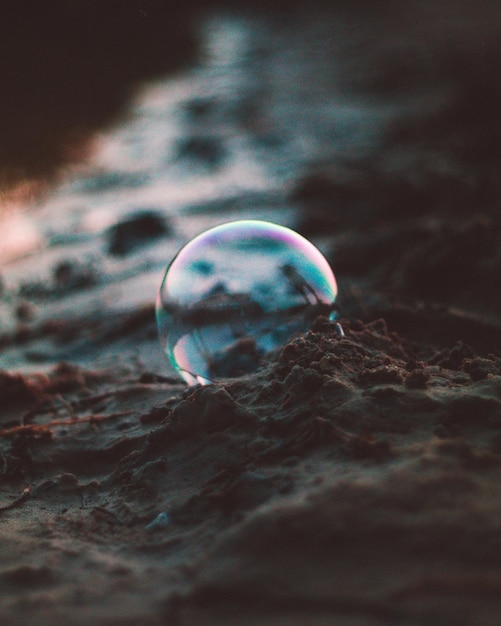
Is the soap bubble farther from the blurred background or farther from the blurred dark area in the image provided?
the blurred dark area

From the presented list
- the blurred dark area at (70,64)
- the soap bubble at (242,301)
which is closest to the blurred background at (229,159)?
the blurred dark area at (70,64)

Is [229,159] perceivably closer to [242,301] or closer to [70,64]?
[242,301]

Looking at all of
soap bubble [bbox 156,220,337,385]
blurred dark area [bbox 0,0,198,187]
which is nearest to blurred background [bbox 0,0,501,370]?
blurred dark area [bbox 0,0,198,187]

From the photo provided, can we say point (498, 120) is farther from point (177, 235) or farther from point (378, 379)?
point (378, 379)

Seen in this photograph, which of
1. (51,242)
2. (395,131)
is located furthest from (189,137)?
(51,242)

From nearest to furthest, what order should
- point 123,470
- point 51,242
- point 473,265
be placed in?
point 123,470
point 473,265
point 51,242

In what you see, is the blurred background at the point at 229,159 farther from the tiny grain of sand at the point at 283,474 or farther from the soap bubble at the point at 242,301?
the soap bubble at the point at 242,301
